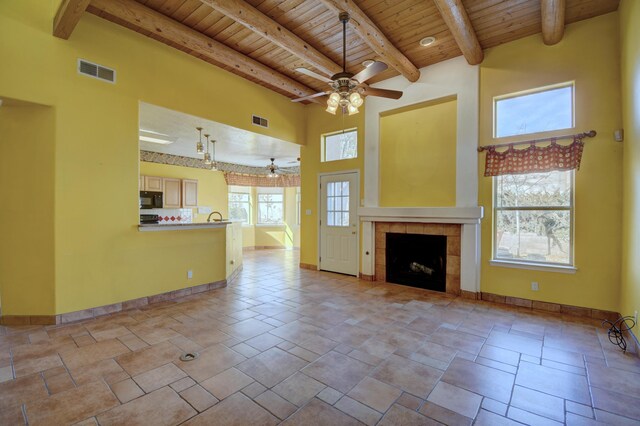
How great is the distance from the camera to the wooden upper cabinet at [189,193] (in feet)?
24.8

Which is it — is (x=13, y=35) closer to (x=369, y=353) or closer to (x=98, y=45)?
(x=98, y=45)

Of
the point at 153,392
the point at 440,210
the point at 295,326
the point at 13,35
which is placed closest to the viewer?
the point at 153,392

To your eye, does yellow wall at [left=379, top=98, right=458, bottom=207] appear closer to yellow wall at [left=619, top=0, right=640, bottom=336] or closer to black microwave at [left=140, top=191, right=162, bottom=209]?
yellow wall at [left=619, top=0, right=640, bottom=336]

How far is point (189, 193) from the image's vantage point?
25.2 ft

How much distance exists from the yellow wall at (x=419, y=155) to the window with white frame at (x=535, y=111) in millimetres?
644

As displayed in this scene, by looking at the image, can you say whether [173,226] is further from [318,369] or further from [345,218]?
[345,218]

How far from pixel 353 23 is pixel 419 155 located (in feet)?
7.71

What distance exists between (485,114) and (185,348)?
463cm

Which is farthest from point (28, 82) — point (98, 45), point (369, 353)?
point (369, 353)

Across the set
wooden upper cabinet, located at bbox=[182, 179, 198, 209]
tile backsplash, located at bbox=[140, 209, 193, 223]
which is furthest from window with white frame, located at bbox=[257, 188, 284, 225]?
tile backsplash, located at bbox=[140, 209, 193, 223]

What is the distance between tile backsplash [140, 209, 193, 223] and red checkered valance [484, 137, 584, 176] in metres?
7.01

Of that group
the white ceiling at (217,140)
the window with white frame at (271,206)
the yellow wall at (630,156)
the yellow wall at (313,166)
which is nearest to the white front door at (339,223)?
the yellow wall at (313,166)

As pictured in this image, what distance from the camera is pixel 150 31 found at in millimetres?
3438

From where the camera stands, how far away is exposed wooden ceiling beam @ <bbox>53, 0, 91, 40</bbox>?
264 centimetres
